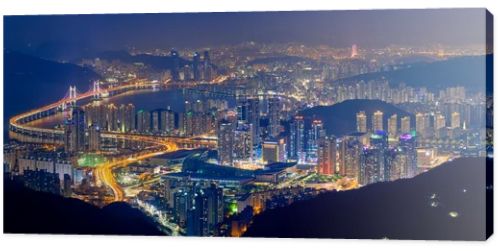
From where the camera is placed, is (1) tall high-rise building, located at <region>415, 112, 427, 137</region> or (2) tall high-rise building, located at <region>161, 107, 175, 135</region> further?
(2) tall high-rise building, located at <region>161, 107, 175, 135</region>

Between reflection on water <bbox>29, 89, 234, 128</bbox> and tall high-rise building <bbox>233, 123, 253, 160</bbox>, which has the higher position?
reflection on water <bbox>29, 89, 234, 128</bbox>

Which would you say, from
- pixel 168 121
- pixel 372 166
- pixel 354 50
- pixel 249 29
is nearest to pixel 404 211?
pixel 372 166

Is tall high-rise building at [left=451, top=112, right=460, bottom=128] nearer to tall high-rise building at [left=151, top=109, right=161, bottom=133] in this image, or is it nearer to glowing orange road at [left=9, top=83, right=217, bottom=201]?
glowing orange road at [left=9, top=83, right=217, bottom=201]

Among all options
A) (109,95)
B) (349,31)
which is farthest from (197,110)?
(349,31)

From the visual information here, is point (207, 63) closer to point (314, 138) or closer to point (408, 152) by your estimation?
point (314, 138)

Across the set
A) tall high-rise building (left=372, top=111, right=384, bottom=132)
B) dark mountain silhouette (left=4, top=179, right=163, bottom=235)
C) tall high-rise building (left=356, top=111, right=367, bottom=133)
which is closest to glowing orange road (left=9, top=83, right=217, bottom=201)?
dark mountain silhouette (left=4, top=179, right=163, bottom=235)
